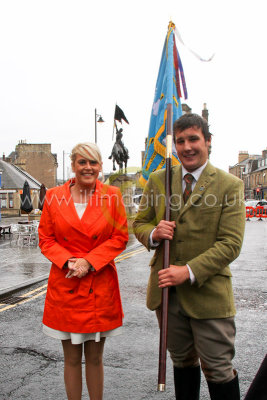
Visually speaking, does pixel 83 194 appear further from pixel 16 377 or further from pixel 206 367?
pixel 16 377

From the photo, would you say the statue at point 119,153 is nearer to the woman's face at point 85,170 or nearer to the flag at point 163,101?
the flag at point 163,101

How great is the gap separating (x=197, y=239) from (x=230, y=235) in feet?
0.70

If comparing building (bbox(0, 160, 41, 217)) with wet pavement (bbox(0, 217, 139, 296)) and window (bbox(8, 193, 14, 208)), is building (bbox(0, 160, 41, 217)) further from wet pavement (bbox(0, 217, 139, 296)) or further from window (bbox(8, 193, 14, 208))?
wet pavement (bbox(0, 217, 139, 296))

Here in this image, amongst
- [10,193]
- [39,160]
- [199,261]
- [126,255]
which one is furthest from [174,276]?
[39,160]

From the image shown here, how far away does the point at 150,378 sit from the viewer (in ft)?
12.4

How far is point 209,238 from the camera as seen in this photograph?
2555mm

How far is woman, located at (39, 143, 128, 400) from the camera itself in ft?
9.11

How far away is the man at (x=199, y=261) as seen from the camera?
8.09ft

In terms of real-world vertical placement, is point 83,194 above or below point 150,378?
above

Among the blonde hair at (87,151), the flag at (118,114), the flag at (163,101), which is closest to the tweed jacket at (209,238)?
the blonde hair at (87,151)

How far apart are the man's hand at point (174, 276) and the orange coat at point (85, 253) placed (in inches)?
19.7

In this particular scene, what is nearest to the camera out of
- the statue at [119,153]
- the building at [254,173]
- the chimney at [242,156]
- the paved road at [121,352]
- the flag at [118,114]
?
the paved road at [121,352]

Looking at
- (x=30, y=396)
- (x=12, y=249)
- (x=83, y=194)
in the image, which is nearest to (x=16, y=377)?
(x=30, y=396)

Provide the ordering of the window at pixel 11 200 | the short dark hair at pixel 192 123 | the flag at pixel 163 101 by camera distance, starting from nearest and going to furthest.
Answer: the short dark hair at pixel 192 123 → the flag at pixel 163 101 → the window at pixel 11 200
